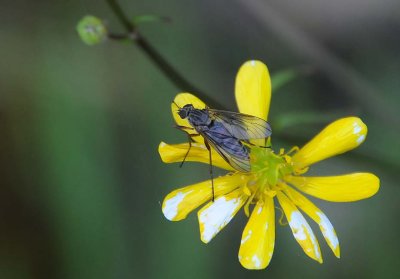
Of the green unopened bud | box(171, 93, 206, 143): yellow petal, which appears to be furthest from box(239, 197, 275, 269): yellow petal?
the green unopened bud

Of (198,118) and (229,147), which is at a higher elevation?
(198,118)

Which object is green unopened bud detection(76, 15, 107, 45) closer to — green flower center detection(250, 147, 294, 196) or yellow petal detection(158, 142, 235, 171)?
yellow petal detection(158, 142, 235, 171)

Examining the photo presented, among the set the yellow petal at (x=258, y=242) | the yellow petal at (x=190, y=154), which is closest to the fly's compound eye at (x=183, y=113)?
the yellow petal at (x=190, y=154)

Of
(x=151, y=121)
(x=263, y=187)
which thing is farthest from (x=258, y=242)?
(x=151, y=121)

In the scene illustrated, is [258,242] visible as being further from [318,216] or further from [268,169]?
[268,169]

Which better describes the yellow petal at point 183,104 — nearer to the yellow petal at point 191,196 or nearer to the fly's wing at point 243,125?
the fly's wing at point 243,125

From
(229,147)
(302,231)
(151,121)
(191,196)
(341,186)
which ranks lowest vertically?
(302,231)
